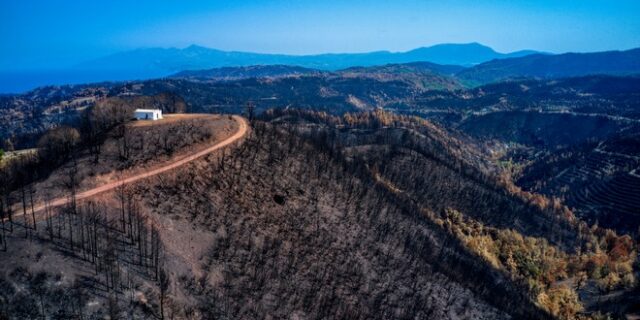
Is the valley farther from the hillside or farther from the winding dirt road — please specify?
the winding dirt road

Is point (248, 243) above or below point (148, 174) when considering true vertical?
below

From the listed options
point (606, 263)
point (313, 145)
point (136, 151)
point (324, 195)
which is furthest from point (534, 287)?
point (136, 151)

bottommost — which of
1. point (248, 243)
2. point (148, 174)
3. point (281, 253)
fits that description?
point (281, 253)

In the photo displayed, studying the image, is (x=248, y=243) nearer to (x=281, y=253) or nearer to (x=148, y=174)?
(x=281, y=253)

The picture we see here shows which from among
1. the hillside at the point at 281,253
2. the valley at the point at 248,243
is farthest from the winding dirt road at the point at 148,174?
the hillside at the point at 281,253

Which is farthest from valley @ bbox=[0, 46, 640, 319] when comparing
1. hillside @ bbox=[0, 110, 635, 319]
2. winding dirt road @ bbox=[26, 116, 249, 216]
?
winding dirt road @ bbox=[26, 116, 249, 216]

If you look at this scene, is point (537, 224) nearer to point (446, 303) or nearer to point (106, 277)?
point (446, 303)

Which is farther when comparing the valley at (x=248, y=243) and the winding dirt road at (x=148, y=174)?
the winding dirt road at (x=148, y=174)

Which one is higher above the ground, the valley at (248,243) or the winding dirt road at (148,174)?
the winding dirt road at (148,174)

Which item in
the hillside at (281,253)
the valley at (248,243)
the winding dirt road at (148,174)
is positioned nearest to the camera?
the hillside at (281,253)

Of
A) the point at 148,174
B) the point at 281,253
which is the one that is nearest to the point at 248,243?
the point at 281,253

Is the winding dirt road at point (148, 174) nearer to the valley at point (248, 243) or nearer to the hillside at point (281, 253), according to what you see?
the valley at point (248, 243)
